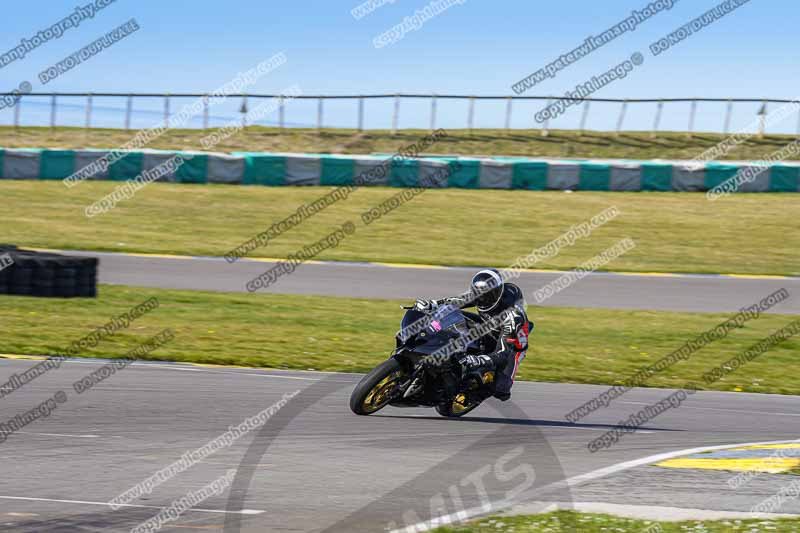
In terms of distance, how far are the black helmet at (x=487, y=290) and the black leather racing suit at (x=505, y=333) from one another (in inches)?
1.9

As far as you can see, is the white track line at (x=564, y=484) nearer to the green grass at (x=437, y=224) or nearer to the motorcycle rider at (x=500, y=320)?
the motorcycle rider at (x=500, y=320)

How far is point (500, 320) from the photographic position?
10336mm

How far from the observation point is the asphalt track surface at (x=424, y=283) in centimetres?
2042

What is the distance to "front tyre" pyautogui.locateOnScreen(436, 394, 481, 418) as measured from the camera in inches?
404

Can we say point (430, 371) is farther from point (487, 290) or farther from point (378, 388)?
point (487, 290)

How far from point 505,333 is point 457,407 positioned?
0.85 meters

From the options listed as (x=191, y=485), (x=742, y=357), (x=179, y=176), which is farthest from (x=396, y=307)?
(x=179, y=176)

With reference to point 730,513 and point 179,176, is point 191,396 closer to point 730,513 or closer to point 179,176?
point 730,513

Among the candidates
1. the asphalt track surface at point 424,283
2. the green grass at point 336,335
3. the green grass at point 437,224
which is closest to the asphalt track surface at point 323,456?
the green grass at point 336,335

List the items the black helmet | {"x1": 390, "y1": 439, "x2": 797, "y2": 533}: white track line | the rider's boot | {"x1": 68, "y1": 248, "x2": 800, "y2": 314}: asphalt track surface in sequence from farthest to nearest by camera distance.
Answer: {"x1": 68, "y1": 248, "x2": 800, "y2": 314}: asphalt track surface < the black helmet < the rider's boot < {"x1": 390, "y1": 439, "x2": 797, "y2": 533}: white track line

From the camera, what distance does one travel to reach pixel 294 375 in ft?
42.0

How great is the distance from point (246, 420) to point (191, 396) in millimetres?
1390

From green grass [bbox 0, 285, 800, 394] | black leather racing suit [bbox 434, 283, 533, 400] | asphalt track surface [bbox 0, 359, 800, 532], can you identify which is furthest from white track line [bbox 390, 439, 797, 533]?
green grass [bbox 0, 285, 800, 394]

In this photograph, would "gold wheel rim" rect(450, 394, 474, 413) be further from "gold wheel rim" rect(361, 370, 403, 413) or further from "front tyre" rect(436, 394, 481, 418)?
"gold wheel rim" rect(361, 370, 403, 413)
